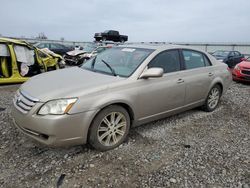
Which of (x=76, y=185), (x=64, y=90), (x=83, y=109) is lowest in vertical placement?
(x=76, y=185)

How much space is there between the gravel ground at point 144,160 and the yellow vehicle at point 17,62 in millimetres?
3209

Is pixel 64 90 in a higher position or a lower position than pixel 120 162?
higher

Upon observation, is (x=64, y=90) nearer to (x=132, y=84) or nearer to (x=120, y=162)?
(x=132, y=84)

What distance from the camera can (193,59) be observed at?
14.2ft

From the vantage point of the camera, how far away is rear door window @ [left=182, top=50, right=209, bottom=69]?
162 inches

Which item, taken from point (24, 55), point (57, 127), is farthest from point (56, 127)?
point (24, 55)

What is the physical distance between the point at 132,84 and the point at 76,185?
1538mm

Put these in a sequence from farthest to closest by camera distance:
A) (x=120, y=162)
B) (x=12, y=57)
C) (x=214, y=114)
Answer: (x=12, y=57)
(x=214, y=114)
(x=120, y=162)

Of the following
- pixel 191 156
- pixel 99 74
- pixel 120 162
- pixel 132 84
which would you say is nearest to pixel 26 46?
pixel 99 74

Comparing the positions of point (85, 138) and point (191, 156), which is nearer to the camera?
point (85, 138)

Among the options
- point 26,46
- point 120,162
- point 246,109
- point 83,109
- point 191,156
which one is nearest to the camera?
point 83,109

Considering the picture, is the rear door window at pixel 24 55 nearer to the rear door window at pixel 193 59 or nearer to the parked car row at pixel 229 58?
the rear door window at pixel 193 59

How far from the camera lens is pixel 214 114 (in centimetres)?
480

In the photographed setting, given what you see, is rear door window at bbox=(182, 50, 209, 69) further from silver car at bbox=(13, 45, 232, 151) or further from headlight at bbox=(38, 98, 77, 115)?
headlight at bbox=(38, 98, 77, 115)
